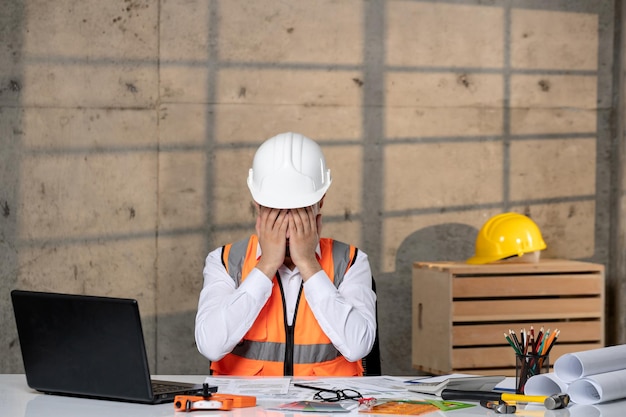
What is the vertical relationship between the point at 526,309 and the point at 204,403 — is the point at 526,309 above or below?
below

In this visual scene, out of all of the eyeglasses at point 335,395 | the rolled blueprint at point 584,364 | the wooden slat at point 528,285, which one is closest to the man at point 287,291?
the eyeglasses at point 335,395

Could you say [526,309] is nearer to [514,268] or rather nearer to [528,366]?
[514,268]

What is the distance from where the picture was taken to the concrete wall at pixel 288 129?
5027 millimetres

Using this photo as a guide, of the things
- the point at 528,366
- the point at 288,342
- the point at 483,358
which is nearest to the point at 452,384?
the point at 528,366

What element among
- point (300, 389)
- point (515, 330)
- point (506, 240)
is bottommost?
point (515, 330)

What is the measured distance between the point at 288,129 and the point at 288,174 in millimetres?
2143

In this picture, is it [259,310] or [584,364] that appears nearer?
[584,364]

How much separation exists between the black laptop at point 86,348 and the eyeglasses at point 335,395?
0.33 metres

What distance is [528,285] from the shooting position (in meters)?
4.81

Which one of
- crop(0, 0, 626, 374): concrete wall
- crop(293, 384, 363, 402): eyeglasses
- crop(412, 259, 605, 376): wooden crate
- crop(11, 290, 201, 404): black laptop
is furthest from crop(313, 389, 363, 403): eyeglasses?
crop(0, 0, 626, 374): concrete wall

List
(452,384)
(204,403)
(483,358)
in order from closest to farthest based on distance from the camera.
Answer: (204,403)
(452,384)
(483,358)

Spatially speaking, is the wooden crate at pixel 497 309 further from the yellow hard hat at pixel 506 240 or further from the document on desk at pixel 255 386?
the document on desk at pixel 255 386

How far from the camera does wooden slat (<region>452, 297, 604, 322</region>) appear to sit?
4703 millimetres

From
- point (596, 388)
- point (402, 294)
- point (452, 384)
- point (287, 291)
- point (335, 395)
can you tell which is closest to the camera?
point (596, 388)
